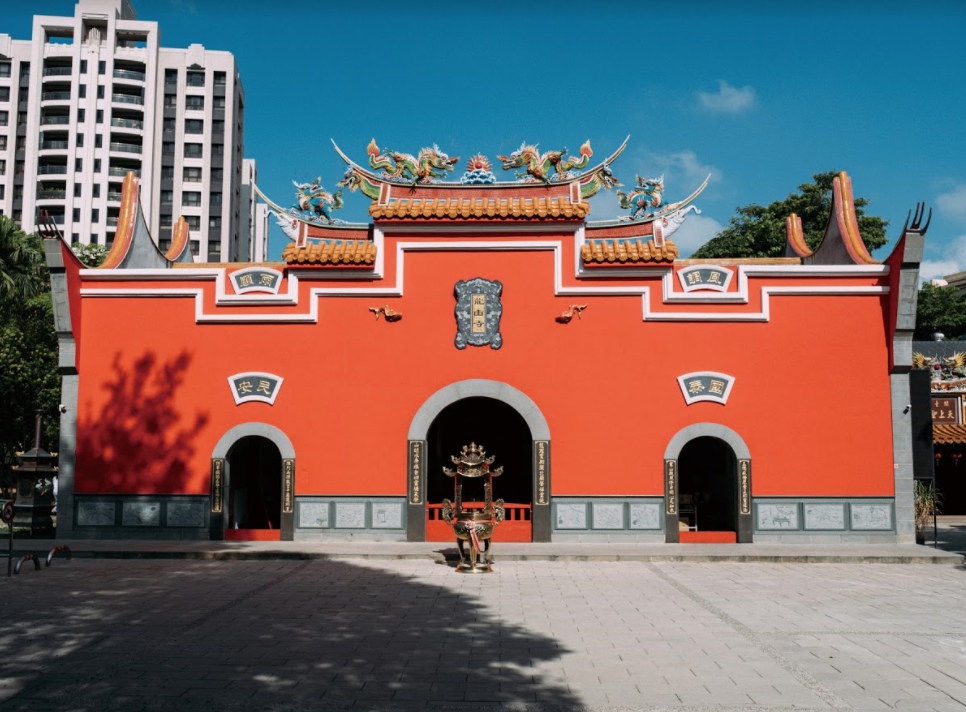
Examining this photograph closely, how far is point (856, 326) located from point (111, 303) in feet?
46.8

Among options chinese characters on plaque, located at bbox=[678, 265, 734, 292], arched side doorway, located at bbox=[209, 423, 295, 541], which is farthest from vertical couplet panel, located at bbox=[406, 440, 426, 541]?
chinese characters on plaque, located at bbox=[678, 265, 734, 292]

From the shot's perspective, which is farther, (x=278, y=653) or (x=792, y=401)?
(x=792, y=401)

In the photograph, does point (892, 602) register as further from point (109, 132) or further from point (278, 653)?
point (109, 132)

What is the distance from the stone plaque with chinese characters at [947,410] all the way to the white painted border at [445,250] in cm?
741

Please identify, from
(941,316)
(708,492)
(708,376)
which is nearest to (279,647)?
(708,376)

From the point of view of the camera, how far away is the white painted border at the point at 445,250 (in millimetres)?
16000

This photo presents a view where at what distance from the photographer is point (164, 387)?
1622cm

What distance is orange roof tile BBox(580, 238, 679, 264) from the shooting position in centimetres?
1602

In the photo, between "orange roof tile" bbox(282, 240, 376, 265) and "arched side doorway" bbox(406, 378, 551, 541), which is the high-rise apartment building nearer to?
"orange roof tile" bbox(282, 240, 376, 265)

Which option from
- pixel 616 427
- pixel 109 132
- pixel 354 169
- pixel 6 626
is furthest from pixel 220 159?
pixel 6 626

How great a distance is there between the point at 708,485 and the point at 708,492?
22 cm

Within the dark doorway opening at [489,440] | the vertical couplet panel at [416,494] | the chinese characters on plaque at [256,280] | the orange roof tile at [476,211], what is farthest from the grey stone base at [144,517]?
the orange roof tile at [476,211]

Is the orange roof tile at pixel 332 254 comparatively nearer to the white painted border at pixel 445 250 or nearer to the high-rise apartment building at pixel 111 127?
the white painted border at pixel 445 250

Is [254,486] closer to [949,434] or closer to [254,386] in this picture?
[254,386]
